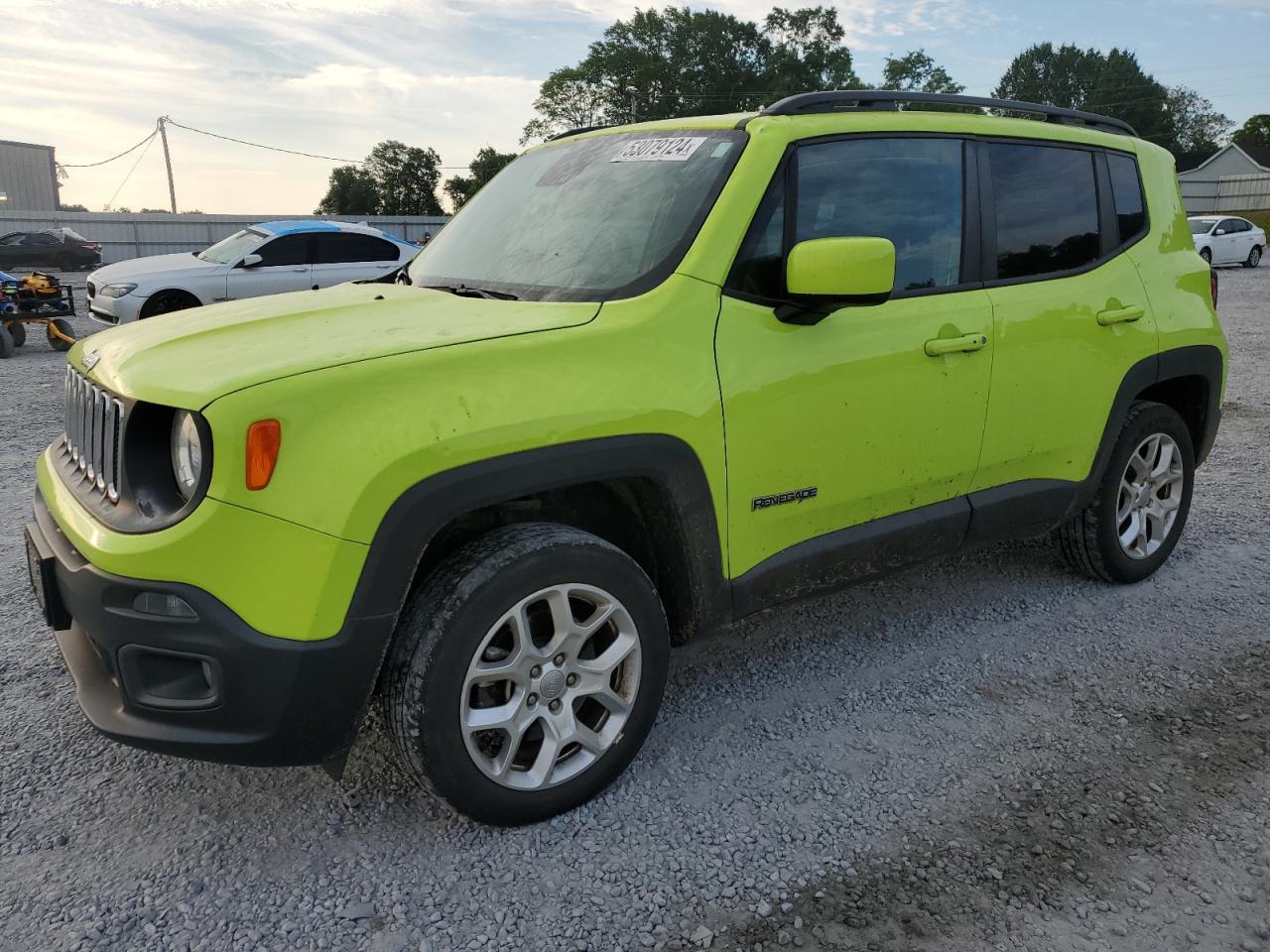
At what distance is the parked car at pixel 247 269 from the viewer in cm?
1238

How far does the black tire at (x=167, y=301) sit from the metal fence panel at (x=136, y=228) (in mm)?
17358

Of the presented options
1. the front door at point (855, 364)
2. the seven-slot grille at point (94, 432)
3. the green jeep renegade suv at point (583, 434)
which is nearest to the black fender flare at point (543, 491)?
the green jeep renegade suv at point (583, 434)

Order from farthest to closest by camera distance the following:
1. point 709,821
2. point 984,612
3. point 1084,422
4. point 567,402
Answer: point 984,612 < point 1084,422 < point 709,821 < point 567,402

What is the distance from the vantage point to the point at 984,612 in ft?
13.4

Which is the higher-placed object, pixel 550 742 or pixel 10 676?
pixel 550 742

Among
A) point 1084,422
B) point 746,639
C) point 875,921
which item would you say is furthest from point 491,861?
point 1084,422

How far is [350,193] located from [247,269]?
3940cm

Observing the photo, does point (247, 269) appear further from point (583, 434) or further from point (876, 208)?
point (583, 434)

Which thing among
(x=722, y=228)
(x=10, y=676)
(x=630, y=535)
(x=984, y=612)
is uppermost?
(x=722, y=228)

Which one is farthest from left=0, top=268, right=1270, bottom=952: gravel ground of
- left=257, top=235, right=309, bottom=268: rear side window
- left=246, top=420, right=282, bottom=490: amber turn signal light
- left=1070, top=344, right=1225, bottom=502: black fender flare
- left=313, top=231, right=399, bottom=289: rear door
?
left=313, top=231, right=399, bottom=289: rear door

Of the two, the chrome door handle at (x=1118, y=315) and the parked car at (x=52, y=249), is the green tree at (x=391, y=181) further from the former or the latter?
the chrome door handle at (x=1118, y=315)

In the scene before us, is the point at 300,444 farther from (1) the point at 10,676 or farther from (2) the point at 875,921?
(1) the point at 10,676

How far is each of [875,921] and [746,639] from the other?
5.18 feet

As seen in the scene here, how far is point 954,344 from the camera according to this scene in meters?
3.26
